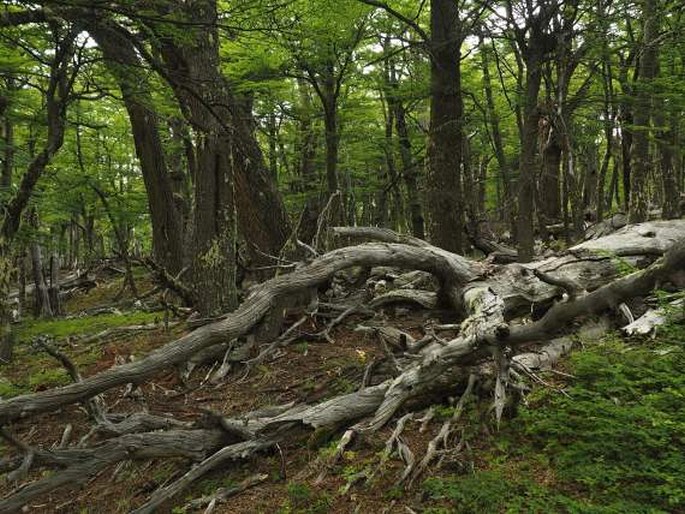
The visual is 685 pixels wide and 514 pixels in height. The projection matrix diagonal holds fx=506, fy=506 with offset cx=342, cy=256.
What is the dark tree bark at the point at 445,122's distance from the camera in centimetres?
766

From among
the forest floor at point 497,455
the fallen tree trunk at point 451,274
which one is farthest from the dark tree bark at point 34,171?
the fallen tree trunk at point 451,274

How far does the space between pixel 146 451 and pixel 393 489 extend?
6.35 feet

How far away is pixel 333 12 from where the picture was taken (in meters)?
9.75

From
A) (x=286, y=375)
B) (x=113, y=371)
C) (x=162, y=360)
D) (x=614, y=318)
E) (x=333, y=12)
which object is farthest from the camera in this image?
(x=333, y=12)

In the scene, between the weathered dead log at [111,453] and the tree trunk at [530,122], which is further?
the tree trunk at [530,122]

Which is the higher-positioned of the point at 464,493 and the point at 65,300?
the point at 464,493

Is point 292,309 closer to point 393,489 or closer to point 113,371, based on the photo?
point 113,371

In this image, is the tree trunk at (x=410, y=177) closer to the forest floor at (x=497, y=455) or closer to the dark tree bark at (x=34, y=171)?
the dark tree bark at (x=34, y=171)

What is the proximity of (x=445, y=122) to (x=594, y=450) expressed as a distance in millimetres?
5510

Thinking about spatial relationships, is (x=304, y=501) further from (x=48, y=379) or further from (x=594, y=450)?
(x=48, y=379)

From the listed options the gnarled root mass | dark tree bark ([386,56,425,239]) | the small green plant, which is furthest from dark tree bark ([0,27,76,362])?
dark tree bark ([386,56,425,239])

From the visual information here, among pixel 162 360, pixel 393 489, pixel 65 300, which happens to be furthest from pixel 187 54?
pixel 65 300

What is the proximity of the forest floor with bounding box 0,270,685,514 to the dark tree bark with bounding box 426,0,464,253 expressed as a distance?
11.2ft

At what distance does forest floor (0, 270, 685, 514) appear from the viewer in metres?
2.98
